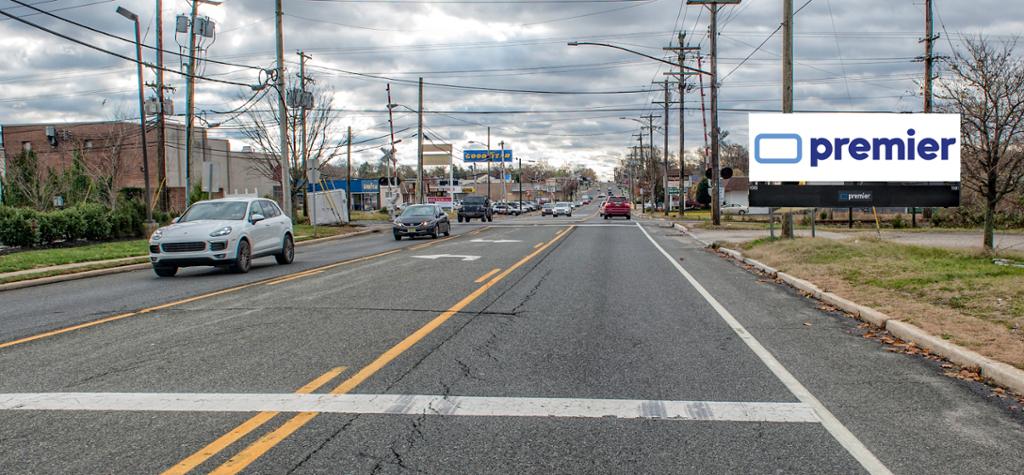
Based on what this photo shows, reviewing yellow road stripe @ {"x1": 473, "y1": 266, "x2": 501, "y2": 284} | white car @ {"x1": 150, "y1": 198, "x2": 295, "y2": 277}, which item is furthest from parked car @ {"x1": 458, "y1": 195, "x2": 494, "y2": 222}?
yellow road stripe @ {"x1": 473, "y1": 266, "x2": 501, "y2": 284}

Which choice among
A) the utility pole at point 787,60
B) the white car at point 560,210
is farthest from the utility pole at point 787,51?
the white car at point 560,210

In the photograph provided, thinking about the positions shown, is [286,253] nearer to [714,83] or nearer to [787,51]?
[787,51]

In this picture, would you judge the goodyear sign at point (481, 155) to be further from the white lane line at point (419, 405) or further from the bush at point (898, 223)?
the white lane line at point (419, 405)

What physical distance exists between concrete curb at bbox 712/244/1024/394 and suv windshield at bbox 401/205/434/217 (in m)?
19.8

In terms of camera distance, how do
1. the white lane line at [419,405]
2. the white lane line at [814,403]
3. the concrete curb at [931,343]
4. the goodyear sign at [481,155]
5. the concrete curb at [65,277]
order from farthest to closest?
1. the goodyear sign at [481,155]
2. the concrete curb at [65,277]
3. the concrete curb at [931,343]
4. the white lane line at [419,405]
5. the white lane line at [814,403]

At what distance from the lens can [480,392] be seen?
5.86 metres

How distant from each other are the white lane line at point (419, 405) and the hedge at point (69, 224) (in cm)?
2060

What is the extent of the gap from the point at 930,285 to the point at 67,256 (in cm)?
1963

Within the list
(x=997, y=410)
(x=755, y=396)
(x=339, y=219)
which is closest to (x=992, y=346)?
(x=997, y=410)

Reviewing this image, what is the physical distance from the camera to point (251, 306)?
1043cm

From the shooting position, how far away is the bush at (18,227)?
74.6ft

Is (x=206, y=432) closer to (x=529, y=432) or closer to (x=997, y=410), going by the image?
(x=529, y=432)

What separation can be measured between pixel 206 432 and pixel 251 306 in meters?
5.85

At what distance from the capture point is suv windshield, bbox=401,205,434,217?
99.5ft
